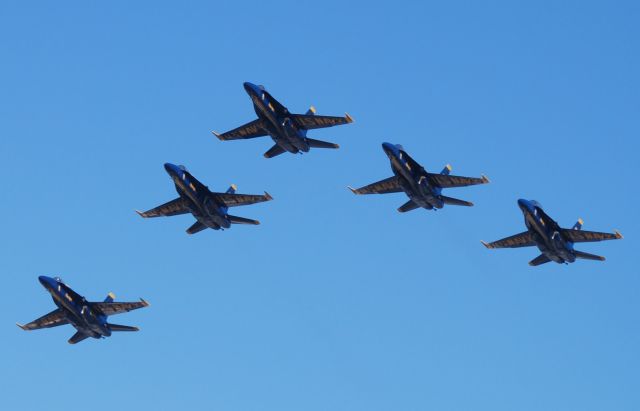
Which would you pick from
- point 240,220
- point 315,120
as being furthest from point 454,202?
point 240,220

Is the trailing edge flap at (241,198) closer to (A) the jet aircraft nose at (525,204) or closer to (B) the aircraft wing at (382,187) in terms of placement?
(B) the aircraft wing at (382,187)

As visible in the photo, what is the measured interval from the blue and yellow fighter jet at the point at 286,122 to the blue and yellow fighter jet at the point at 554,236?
80.2ft

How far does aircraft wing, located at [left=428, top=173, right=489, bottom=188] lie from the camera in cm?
14812

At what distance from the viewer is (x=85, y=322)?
14588 cm

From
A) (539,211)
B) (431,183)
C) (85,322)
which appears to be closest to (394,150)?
(431,183)

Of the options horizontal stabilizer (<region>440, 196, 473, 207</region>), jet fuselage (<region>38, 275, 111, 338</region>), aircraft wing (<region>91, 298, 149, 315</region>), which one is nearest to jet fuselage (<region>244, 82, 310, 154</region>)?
horizontal stabilizer (<region>440, 196, 473, 207</region>)

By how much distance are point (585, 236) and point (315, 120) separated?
35066 millimetres

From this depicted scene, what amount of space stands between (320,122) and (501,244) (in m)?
27.5

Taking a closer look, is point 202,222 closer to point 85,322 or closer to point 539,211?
point 85,322

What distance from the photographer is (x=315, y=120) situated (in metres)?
152

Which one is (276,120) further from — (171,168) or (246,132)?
(171,168)

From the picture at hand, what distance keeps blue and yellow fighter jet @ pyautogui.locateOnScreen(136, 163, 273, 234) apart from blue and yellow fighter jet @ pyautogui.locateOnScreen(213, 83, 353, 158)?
7090 mm

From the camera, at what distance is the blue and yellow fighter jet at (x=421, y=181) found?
146375 mm

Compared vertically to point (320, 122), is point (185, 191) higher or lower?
lower
